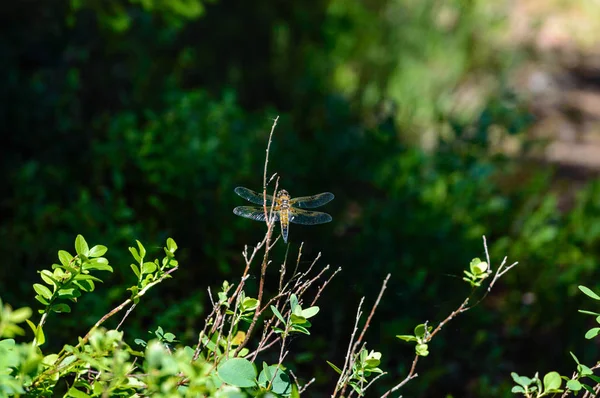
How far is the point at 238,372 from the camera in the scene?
1.39 meters

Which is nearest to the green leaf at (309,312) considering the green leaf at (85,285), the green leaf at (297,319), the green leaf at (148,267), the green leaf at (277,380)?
the green leaf at (297,319)

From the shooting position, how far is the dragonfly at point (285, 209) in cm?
229

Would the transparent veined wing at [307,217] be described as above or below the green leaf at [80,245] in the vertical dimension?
below

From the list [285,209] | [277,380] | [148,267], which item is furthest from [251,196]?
[277,380]

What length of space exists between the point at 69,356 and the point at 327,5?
502 cm

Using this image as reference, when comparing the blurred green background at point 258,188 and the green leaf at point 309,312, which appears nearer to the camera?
the green leaf at point 309,312

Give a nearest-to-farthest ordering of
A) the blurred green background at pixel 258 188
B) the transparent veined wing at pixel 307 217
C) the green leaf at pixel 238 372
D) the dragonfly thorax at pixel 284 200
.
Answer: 1. the green leaf at pixel 238 372
2. the dragonfly thorax at pixel 284 200
3. the transparent veined wing at pixel 307 217
4. the blurred green background at pixel 258 188

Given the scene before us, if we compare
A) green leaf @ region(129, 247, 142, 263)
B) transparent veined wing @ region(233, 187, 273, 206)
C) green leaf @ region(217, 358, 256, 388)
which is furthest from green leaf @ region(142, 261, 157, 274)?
transparent veined wing @ region(233, 187, 273, 206)

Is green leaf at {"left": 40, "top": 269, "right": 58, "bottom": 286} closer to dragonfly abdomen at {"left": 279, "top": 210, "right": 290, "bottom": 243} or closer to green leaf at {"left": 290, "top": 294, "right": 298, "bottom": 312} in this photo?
green leaf at {"left": 290, "top": 294, "right": 298, "bottom": 312}

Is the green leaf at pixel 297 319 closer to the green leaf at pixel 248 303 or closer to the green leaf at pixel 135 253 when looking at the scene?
the green leaf at pixel 248 303

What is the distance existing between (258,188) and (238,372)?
208 centimetres

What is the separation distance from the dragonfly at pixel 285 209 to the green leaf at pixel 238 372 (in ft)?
2.80

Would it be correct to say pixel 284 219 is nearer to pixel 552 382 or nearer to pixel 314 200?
pixel 314 200

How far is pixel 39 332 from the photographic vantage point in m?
1.42
